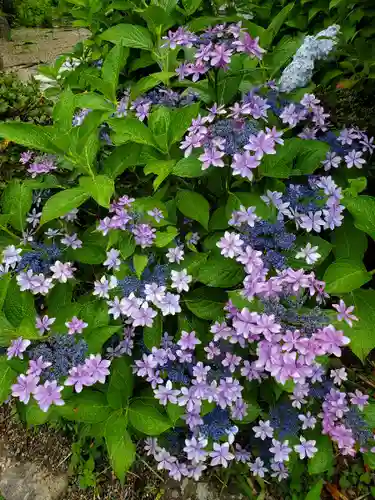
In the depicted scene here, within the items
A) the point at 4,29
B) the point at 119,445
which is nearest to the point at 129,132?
the point at 119,445

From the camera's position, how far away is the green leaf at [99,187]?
138 cm

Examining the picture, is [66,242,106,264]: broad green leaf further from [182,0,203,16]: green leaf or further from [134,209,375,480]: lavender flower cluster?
[182,0,203,16]: green leaf

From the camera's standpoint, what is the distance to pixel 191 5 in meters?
2.07

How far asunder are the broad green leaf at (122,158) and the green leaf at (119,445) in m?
0.76

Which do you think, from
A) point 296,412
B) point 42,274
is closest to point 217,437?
point 296,412

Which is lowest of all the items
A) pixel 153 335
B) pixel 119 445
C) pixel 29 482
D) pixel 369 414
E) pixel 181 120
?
pixel 29 482

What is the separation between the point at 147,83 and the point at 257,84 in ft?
1.32

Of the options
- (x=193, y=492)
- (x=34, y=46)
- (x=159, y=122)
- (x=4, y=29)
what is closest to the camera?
(x=159, y=122)

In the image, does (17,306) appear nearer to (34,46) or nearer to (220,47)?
(220,47)

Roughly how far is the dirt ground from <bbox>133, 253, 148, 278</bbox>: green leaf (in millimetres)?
3462

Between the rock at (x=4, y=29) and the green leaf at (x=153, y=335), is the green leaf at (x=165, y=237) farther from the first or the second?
the rock at (x=4, y=29)

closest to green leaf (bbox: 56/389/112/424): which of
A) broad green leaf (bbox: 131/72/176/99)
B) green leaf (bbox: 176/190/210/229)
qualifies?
green leaf (bbox: 176/190/210/229)

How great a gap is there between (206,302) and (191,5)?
1290 millimetres

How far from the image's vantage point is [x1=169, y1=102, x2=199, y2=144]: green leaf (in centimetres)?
148
